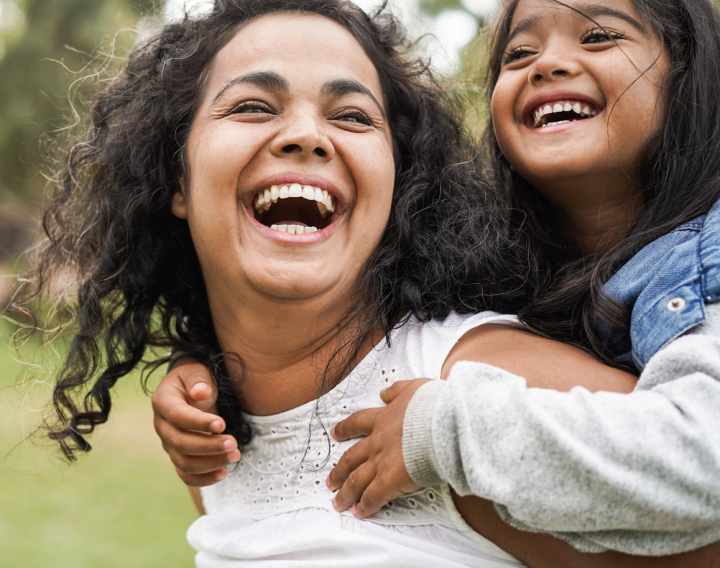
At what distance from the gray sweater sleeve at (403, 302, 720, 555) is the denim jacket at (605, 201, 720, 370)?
0.13 meters

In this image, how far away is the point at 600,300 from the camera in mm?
1966

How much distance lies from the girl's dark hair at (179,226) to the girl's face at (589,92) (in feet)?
1.01

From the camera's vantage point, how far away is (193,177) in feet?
7.33

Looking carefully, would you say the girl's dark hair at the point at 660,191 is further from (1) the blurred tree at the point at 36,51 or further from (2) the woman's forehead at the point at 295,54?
(1) the blurred tree at the point at 36,51

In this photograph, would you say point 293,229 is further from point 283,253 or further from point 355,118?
point 355,118

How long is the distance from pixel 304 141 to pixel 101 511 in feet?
16.3

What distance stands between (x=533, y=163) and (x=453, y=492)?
3.66 feet

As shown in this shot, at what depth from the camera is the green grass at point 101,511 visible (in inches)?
204

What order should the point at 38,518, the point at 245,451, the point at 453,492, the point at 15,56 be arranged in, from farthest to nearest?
1. the point at 15,56
2. the point at 38,518
3. the point at 245,451
4. the point at 453,492

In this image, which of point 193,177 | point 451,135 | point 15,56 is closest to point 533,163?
point 451,135

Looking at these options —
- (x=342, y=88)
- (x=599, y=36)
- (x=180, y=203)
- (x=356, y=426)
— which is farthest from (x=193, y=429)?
(x=599, y=36)

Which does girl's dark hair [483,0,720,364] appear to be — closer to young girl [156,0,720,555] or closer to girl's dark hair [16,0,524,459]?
young girl [156,0,720,555]

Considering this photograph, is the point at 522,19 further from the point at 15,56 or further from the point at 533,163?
the point at 15,56

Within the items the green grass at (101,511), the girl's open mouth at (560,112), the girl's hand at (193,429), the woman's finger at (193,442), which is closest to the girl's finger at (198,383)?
the girl's hand at (193,429)
